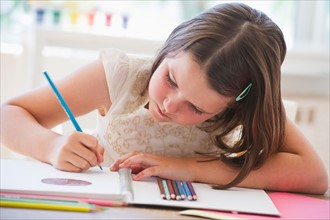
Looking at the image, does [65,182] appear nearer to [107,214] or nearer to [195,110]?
[107,214]

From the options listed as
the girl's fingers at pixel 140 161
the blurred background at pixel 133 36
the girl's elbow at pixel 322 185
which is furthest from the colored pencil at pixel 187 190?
the blurred background at pixel 133 36

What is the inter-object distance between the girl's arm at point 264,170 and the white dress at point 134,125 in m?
0.16

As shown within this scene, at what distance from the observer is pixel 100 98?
143 centimetres

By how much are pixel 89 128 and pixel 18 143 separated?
49cm

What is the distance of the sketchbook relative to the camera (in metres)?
0.91

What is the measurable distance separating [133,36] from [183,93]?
1.71 m

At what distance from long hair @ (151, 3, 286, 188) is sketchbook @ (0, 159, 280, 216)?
0.31 ft

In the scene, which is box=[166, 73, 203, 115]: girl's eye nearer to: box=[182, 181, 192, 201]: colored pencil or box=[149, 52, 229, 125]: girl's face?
box=[149, 52, 229, 125]: girl's face

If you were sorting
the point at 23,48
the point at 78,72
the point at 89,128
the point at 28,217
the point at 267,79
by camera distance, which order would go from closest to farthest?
1. the point at 28,217
2. the point at 267,79
3. the point at 78,72
4. the point at 89,128
5. the point at 23,48

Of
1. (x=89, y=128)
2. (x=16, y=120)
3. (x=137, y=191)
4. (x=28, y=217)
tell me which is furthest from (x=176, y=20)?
(x=28, y=217)

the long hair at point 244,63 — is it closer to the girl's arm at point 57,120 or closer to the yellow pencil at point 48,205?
the girl's arm at point 57,120

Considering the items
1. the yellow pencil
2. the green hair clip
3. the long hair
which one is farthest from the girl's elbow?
the yellow pencil

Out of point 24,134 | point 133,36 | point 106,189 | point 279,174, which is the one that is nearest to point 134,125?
point 24,134

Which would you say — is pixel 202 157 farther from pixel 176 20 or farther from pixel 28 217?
pixel 176 20
